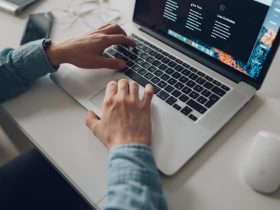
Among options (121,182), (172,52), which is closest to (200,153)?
(121,182)

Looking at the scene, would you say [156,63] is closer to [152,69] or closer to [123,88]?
[152,69]

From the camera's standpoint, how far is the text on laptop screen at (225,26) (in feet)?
2.07

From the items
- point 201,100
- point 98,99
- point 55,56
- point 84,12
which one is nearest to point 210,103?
point 201,100

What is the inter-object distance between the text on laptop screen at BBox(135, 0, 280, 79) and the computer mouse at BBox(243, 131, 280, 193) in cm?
18

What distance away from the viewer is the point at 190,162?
0.59 meters

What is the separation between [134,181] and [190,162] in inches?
5.1

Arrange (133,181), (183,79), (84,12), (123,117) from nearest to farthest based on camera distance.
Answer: (133,181)
(123,117)
(183,79)
(84,12)

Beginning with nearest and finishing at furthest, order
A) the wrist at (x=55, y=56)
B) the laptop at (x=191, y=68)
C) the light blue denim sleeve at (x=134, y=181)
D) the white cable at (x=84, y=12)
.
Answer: the light blue denim sleeve at (x=134, y=181)
the laptop at (x=191, y=68)
the wrist at (x=55, y=56)
the white cable at (x=84, y=12)

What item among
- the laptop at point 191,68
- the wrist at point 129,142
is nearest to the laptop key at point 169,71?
the laptop at point 191,68

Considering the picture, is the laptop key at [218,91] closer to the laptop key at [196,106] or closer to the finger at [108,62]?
the laptop key at [196,106]

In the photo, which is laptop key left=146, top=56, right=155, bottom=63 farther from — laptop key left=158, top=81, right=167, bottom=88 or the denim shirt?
the denim shirt

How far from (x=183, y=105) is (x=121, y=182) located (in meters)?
0.22

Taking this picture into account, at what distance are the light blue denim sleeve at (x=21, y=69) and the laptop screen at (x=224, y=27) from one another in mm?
290

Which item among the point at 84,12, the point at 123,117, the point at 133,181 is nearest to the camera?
the point at 133,181
